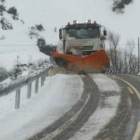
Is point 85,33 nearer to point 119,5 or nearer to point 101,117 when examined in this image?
point 101,117

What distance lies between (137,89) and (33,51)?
48.9m

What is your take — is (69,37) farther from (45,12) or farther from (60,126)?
(45,12)

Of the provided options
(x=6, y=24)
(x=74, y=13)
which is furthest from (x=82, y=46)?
(x=74, y=13)

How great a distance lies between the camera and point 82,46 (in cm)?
2022

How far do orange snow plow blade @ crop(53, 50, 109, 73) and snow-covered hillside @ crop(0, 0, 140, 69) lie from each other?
3875 centimetres

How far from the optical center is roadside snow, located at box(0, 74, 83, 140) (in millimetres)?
7637

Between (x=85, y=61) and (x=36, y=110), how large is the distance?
979 centimetres

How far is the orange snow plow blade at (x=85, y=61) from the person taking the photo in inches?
748

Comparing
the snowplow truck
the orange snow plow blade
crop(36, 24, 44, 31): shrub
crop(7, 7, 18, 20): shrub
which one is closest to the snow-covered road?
the orange snow plow blade

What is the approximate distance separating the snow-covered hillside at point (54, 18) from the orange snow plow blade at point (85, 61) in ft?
127

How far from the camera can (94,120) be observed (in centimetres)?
838

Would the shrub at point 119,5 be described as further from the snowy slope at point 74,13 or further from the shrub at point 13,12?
the shrub at point 13,12

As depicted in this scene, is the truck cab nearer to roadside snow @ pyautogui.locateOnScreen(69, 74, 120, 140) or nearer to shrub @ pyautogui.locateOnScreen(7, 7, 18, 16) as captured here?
roadside snow @ pyautogui.locateOnScreen(69, 74, 120, 140)

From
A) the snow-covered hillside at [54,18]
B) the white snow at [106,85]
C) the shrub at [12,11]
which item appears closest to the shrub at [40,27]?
the snow-covered hillside at [54,18]
